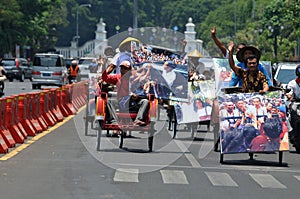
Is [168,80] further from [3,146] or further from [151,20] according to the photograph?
[151,20]

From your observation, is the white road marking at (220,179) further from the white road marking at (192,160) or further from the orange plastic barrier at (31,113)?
the orange plastic barrier at (31,113)

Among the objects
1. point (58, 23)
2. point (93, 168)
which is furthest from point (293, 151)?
point (58, 23)

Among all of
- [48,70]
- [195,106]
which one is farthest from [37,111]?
[48,70]

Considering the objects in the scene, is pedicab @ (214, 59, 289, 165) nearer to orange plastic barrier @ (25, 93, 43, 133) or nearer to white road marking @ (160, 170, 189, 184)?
white road marking @ (160, 170, 189, 184)

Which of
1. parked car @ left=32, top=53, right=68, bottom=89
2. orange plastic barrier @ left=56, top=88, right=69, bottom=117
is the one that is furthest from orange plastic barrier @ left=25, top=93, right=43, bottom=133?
parked car @ left=32, top=53, right=68, bottom=89

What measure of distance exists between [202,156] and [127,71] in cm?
212

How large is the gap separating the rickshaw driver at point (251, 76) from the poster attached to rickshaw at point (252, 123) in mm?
344

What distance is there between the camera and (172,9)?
553 feet

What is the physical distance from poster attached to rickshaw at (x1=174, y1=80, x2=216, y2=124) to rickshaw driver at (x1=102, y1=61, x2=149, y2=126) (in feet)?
12.5

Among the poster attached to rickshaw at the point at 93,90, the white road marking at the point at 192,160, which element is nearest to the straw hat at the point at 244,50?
the white road marking at the point at 192,160

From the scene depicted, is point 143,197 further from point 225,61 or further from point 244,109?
point 225,61

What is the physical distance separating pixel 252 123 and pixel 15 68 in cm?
5048

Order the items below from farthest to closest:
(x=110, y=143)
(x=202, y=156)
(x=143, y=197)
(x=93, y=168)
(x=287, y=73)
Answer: (x=287, y=73) < (x=110, y=143) < (x=202, y=156) < (x=93, y=168) < (x=143, y=197)

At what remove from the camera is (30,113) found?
20375mm
